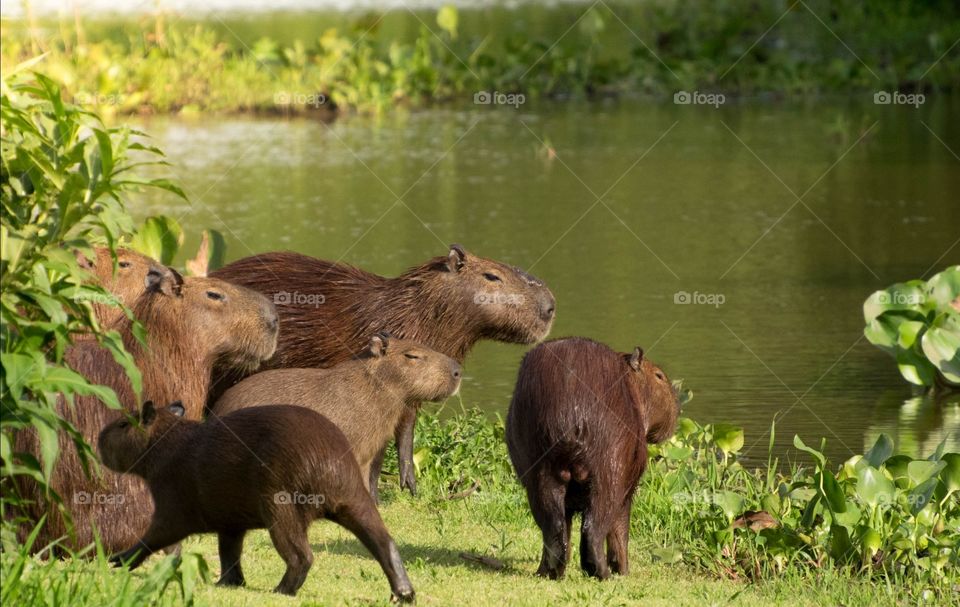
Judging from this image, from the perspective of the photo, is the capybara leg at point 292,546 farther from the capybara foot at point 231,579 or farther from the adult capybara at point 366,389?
the adult capybara at point 366,389

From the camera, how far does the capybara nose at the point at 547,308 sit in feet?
23.8

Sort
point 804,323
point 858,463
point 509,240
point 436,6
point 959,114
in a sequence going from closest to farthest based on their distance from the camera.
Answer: point 858,463
point 804,323
point 509,240
point 959,114
point 436,6

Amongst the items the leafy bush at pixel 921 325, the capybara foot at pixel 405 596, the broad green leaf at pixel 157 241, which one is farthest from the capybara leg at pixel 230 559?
the leafy bush at pixel 921 325

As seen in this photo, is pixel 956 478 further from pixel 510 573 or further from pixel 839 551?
pixel 510 573

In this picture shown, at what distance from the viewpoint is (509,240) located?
1287cm

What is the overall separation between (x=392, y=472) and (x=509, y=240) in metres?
5.26

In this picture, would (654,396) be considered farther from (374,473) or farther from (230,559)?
(230,559)

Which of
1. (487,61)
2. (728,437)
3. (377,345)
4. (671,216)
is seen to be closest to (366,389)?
(377,345)

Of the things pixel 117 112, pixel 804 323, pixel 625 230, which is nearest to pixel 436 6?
pixel 117 112

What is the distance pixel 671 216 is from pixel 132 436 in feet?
29.6

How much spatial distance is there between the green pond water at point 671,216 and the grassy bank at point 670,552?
135 cm

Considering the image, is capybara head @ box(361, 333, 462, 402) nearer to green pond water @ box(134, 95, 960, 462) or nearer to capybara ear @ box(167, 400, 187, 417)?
capybara ear @ box(167, 400, 187, 417)

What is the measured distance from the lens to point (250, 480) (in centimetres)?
520

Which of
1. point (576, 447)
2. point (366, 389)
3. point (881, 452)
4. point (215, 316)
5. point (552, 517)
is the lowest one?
point (552, 517)
